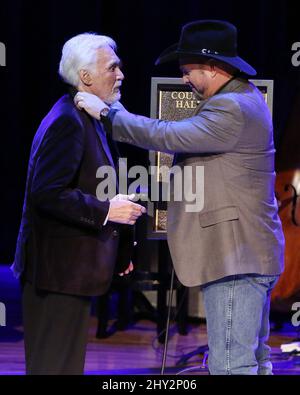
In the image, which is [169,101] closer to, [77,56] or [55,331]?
[77,56]

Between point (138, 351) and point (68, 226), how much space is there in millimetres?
1823

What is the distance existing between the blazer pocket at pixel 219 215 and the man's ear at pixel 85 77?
655 millimetres

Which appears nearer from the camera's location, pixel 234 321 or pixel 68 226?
pixel 234 321

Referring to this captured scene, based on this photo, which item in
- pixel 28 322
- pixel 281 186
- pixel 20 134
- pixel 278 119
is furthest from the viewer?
pixel 20 134

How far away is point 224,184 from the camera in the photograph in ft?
8.80

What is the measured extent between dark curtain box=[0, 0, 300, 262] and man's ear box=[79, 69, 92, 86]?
2.38 metres

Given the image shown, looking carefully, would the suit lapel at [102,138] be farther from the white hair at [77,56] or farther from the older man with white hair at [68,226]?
the white hair at [77,56]

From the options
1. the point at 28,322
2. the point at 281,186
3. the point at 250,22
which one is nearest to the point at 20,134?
the point at 250,22

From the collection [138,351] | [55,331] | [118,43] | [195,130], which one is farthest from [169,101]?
[118,43]

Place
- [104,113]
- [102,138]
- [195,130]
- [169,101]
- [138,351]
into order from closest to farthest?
[195,130] < [104,113] < [102,138] < [169,101] < [138,351]

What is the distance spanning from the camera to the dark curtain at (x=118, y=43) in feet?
18.1
